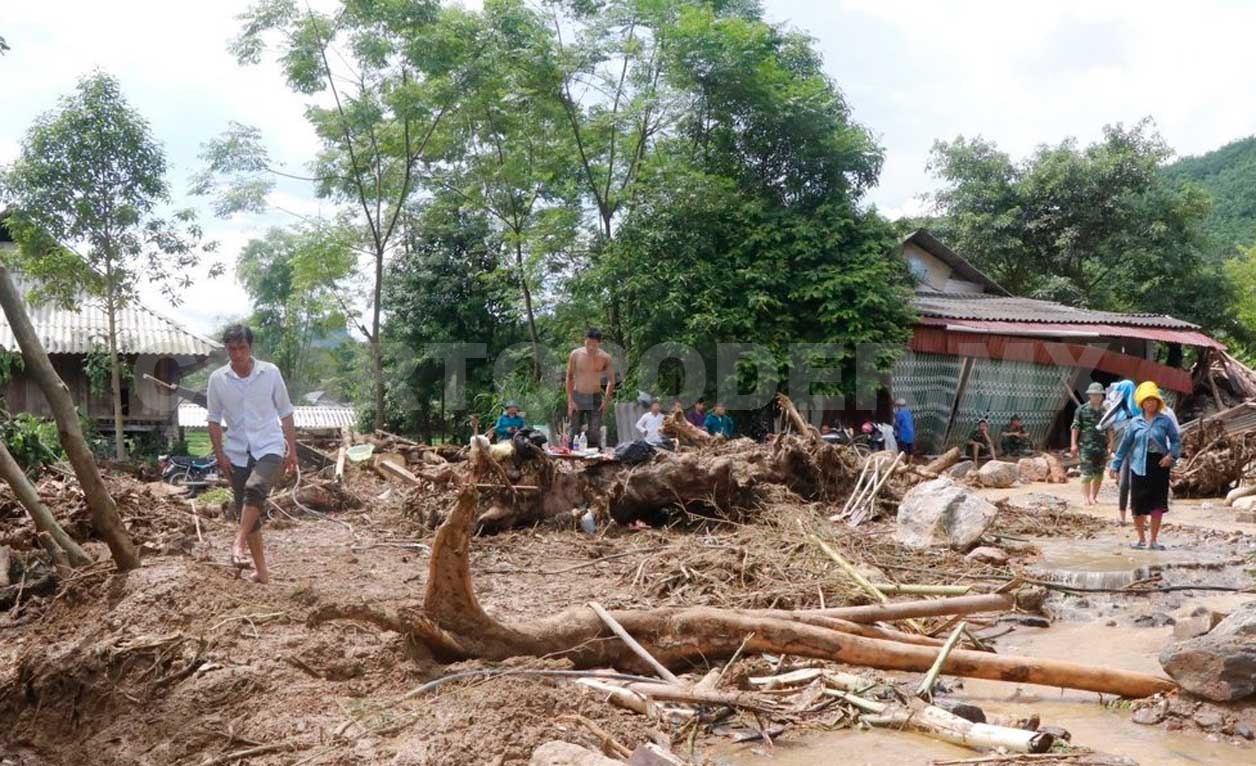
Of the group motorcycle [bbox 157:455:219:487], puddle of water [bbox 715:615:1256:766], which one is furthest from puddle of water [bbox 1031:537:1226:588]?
motorcycle [bbox 157:455:219:487]

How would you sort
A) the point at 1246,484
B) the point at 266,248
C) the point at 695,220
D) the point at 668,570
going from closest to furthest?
the point at 668,570 → the point at 1246,484 → the point at 695,220 → the point at 266,248

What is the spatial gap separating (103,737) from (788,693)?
113 inches

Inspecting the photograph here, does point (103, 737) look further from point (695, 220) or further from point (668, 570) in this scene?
point (695, 220)

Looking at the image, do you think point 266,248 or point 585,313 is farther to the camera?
point 266,248

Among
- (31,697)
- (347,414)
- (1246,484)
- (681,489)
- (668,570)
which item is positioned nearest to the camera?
(31,697)

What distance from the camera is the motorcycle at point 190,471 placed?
46.6ft

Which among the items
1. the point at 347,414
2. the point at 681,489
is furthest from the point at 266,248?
the point at 681,489

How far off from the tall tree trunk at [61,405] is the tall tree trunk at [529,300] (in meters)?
15.5

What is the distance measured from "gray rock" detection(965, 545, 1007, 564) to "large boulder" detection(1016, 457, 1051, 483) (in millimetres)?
8802

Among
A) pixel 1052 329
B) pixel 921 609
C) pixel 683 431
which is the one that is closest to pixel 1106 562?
pixel 921 609

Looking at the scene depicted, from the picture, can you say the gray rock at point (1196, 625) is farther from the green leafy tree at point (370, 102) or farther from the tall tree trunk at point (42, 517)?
the green leafy tree at point (370, 102)

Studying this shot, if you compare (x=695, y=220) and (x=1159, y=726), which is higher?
(x=695, y=220)

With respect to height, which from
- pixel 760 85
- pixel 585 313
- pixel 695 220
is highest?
pixel 760 85

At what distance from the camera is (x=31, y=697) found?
4145 mm
